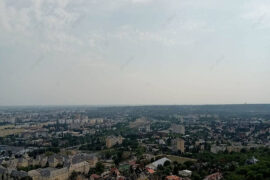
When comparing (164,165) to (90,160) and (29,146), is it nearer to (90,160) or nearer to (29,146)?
(90,160)

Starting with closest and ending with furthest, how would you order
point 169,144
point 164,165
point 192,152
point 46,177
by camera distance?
point 46,177
point 164,165
point 192,152
point 169,144

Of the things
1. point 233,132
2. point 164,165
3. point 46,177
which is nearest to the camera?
point 46,177

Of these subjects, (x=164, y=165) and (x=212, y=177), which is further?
(x=164, y=165)

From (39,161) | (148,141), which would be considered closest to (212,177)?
(39,161)

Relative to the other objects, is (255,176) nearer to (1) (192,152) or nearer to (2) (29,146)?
(1) (192,152)

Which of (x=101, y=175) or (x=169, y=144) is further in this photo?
(x=169, y=144)

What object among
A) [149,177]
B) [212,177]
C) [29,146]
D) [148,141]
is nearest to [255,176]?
[212,177]

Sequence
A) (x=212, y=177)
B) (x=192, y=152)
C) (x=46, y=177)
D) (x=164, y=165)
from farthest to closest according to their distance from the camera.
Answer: (x=192, y=152)
(x=164, y=165)
(x=46, y=177)
(x=212, y=177)

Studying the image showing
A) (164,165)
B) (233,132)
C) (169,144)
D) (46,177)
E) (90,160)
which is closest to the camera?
(46,177)

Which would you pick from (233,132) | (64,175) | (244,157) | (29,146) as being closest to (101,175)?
(64,175)
